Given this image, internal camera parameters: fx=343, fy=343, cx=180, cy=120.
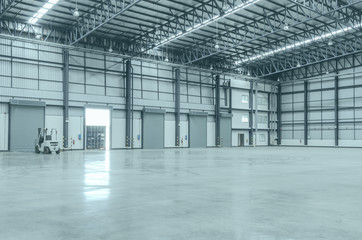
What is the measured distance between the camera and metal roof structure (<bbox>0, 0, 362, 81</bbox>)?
2969 cm

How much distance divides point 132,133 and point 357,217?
35.6 metres

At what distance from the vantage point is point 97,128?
38.6 metres

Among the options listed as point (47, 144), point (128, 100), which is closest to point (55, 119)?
point (47, 144)

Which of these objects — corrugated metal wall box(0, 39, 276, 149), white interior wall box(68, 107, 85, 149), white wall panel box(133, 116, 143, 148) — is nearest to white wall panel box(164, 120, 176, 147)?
corrugated metal wall box(0, 39, 276, 149)

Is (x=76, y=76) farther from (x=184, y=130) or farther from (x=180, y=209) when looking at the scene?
(x=180, y=209)

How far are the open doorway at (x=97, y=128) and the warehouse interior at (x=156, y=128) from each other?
0.37ft

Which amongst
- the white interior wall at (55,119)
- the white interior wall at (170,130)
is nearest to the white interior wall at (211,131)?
the white interior wall at (170,130)

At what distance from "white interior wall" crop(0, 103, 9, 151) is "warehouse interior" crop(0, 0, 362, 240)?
0.36ft

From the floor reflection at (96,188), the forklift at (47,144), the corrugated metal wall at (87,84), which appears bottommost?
the floor reflection at (96,188)

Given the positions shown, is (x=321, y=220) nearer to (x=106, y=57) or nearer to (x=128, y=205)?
(x=128, y=205)

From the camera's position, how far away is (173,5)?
3059 centimetres

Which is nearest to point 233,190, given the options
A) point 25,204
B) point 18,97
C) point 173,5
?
point 25,204

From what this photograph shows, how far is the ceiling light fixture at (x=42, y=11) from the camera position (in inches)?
1148

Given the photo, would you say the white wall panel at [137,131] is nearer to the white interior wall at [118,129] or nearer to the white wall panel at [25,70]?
the white interior wall at [118,129]
